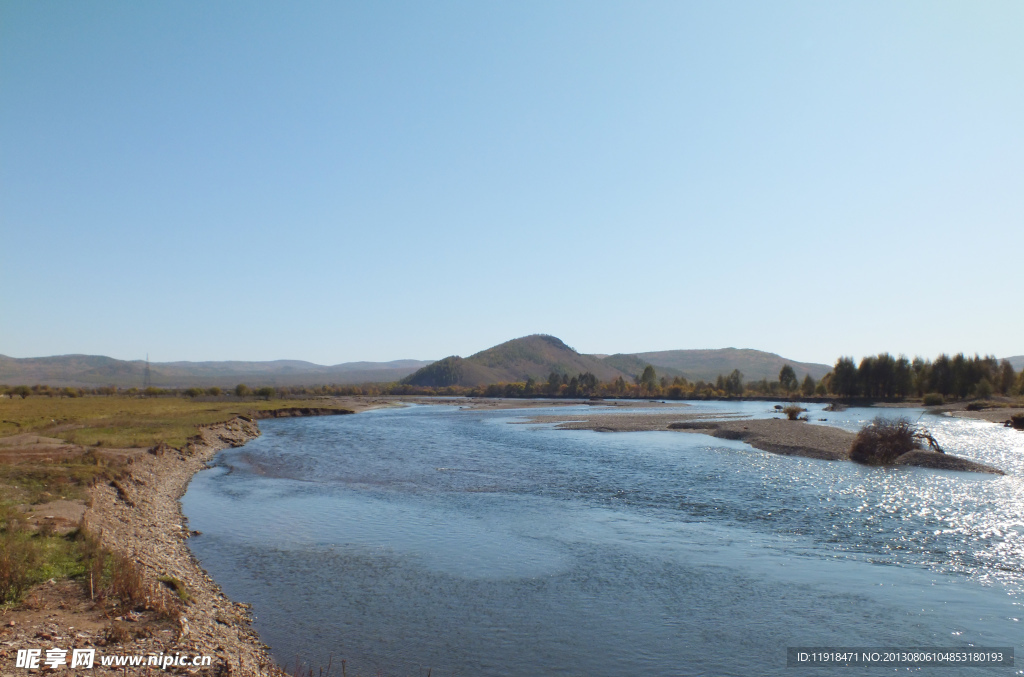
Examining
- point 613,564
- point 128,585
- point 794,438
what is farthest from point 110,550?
point 794,438

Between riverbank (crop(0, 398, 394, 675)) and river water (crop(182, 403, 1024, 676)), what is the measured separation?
40.6 inches

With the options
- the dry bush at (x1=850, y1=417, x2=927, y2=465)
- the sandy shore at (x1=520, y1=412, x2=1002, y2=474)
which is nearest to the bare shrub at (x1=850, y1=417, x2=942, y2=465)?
the dry bush at (x1=850, y1=417, x2=927, y2=465)

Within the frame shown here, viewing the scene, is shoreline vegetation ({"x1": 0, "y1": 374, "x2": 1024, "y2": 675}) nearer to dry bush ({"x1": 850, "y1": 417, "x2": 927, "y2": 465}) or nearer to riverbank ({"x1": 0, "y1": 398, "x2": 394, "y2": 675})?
riverbank ({"x1": 0, "y1": 398, "x2": 394, "y2": 675})

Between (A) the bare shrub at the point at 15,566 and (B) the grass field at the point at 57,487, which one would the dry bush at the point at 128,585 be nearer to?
(B) the grass field at the point at 57,487

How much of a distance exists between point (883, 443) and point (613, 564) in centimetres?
3056

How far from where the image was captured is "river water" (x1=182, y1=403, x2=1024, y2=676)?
12852mm

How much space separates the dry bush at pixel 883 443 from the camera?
38406mm

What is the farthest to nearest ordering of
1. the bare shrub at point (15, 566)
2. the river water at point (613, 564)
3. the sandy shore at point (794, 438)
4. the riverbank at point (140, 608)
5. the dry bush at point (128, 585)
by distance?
the sandy shore at point (794, 438) → the river water at point (613, 564) → the dry bush at point (128, 585) → the bare shrub at point (15, 566) → the riverbank at point (140, 608)

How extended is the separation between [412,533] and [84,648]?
13.2 m

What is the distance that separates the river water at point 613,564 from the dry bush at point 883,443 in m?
2.93

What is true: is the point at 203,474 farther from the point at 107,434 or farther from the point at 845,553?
the point at 845,553

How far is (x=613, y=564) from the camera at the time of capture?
18.4m

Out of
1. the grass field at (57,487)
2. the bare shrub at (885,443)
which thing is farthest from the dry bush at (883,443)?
the grass field at (57,487)

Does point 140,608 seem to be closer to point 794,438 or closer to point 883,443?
point 883,443
